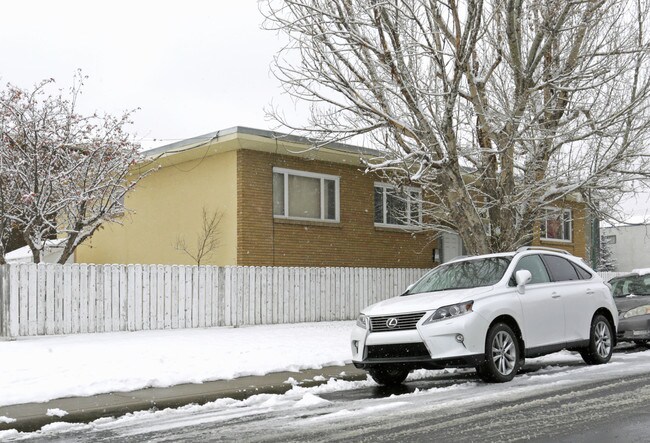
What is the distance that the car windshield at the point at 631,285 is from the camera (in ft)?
47.5

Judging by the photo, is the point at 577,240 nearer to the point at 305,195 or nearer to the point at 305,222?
the point at 305,195

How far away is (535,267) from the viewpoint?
10352mm

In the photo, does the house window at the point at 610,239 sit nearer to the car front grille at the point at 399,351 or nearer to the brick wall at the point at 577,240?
the brick wall at the point at 577,240

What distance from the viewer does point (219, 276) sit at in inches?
614

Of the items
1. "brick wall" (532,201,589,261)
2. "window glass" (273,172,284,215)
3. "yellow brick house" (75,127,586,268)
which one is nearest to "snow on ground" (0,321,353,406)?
"yellow brick house" (75,127,586,268)

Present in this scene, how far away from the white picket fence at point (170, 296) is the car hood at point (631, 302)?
6.39 meters

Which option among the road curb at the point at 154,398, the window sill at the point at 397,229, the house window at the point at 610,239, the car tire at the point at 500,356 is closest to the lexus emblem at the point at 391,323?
the car tire at the point at 500,356

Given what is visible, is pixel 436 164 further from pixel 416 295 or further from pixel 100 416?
pixel 100 416

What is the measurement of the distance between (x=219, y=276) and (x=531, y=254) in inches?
286

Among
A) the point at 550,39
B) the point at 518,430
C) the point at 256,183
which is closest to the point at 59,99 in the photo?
the point at 256,183

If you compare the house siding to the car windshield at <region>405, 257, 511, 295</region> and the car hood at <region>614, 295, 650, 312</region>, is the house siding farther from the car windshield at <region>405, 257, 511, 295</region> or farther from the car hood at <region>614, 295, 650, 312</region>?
the car hood at <region>614, 295, 650, 312</region>

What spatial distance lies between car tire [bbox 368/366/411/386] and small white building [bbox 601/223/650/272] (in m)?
42.6

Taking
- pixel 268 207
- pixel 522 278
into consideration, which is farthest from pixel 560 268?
pixel 268 207

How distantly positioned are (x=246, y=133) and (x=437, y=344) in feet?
31.3
